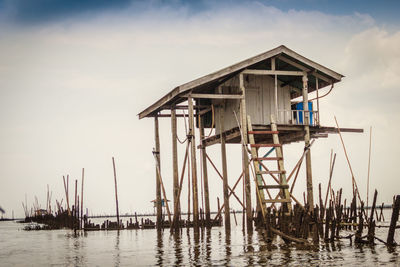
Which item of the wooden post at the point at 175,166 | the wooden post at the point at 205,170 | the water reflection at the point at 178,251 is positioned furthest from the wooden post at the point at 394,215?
the wooden post at the point at 205,170

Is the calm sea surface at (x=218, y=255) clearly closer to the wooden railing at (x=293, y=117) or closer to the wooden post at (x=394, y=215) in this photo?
the wooden post at (x=394, y=215)

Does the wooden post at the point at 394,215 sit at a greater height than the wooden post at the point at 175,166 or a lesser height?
lesser

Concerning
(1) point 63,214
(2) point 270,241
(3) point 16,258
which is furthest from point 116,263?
(1) point 63,214

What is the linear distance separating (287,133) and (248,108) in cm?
280

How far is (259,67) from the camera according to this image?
24406mm

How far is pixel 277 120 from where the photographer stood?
23609 millimetres

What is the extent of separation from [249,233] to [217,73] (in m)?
7.07

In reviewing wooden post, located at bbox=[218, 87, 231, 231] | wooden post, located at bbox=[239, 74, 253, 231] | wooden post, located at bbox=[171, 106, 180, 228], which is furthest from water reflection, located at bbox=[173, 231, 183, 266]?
wooden post, located at bbox=[218, 87, 231, 231]

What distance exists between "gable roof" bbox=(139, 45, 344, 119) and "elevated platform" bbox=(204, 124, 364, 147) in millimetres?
2292

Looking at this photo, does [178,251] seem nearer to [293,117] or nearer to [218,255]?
[218,255]

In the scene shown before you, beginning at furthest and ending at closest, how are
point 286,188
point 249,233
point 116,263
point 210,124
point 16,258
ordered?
point 210,124, point 249,233, point 286,188, point 16,258, point 116,263

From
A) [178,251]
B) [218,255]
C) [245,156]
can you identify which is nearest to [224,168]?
[245,156]

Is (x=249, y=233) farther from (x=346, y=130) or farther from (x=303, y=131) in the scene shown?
(x=346, y=130)

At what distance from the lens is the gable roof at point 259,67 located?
72.4ft
